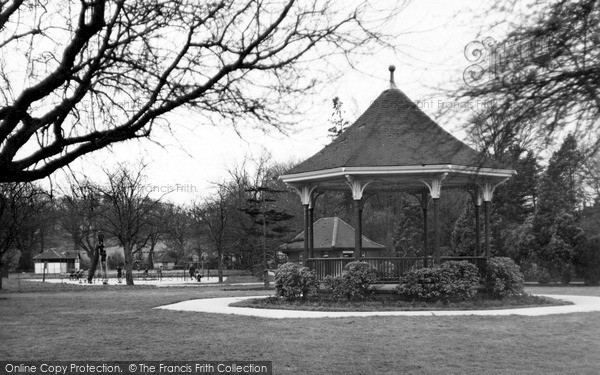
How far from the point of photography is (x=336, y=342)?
11.9m

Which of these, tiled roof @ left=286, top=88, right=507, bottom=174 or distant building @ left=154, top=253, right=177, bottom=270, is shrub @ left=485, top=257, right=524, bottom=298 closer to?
tiled roof @ left=286, top=88, right=507, bottom=174

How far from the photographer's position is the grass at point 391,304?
61.1 feet

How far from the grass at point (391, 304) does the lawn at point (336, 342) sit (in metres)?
2.71

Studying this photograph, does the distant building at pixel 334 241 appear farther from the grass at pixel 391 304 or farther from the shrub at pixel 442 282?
the shrub at pixel 442 282

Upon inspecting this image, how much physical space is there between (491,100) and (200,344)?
762 centimetres

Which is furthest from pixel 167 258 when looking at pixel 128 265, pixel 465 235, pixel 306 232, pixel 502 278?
pixel 502 278

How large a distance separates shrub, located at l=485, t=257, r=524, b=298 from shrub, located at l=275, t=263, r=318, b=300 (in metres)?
5.19

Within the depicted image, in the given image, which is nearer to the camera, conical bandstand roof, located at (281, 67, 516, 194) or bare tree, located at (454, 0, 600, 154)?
bare tree, located at (454, 0, 600, 154)

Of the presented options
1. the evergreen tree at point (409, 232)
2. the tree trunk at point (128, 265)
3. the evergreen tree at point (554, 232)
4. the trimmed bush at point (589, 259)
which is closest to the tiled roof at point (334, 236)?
the evergreen tree at point (409, 232)

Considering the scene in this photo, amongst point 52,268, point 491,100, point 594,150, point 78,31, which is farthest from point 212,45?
point 52,268

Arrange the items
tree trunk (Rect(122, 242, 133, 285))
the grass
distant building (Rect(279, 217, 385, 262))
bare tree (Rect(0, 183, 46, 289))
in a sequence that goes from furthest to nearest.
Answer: distant building (Rect(279, 217, 385, 262)) < tree trunk (Rect(122, 242, 133, 285)) < the grass < bare tree (Rect(0, 183, 46, 289))

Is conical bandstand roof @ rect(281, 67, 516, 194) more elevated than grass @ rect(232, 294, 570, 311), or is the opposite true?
conical bandstand roof @ rect(281, 67, 516, 194)

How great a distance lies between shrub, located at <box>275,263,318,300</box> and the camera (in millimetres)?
20891

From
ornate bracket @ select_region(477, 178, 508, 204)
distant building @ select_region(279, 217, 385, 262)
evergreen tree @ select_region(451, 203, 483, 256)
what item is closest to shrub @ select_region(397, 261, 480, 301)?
ornate bracket @ select_region(477, 178, 508, 204)
